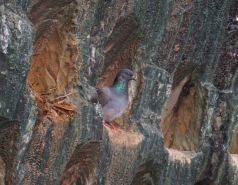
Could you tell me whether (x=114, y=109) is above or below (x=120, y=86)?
below

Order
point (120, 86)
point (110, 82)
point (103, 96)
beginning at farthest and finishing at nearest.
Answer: point (110, 82)
point (120, 86)
point (103, 96)

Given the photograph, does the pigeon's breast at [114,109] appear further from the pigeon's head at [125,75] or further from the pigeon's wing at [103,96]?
the pigeon's head at [125,75]

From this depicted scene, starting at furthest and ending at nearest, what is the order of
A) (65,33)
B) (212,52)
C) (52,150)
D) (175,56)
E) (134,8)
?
(212,52) < (175,56) < (134,8) < (65,33) < (52,150)

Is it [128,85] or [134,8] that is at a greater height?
[134,8]

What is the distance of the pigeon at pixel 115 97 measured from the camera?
5.95 metres

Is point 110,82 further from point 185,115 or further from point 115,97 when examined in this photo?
point 185,115

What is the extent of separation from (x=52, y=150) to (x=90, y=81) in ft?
2.71

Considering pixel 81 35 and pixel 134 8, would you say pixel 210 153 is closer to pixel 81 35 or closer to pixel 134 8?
pixel 134 8

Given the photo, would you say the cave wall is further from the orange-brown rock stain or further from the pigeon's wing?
the pigeon's wing

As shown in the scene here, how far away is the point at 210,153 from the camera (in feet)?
25.8

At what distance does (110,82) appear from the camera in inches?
261

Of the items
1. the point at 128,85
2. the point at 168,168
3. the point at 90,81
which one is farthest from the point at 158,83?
the point at 90,81

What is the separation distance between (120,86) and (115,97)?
0.15m

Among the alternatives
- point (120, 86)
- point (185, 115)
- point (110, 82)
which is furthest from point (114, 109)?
point (185, 115)
